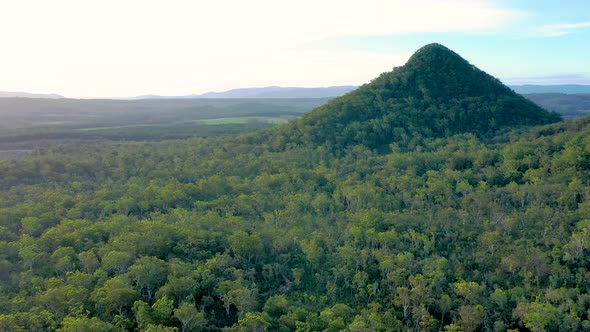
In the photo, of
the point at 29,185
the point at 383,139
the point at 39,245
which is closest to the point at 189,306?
the point at 39,245

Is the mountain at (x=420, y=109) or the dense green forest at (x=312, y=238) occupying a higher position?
the mountain at (x=420, y=109)

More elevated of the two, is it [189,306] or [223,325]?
[189,306]

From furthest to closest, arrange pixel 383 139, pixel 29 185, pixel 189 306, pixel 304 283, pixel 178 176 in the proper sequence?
1. pixel 383 139
2. pixel 178 176
3. pixel 29 185
4. pixel 304 283
5. pixel 189 306

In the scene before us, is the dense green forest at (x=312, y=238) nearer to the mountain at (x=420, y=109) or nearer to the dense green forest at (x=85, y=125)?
the mountain at (x=420, y=109)

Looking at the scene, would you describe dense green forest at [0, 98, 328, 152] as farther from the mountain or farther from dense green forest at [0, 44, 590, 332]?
dense green forest at [0, 44, 590, 332]

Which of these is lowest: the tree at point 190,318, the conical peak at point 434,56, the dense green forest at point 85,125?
the tree at point 190,318

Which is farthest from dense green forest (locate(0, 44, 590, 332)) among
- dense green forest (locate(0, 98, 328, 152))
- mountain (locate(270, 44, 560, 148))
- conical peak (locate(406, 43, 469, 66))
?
dense green forest (locate(0, 98, 328, 152))

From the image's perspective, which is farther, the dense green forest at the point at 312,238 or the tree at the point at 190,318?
the dense green forest at the point at 312,238

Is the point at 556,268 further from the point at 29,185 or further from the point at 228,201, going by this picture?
the point at 29,185

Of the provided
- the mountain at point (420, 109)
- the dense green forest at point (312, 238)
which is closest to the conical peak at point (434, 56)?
the mountain at point (420, 109)
